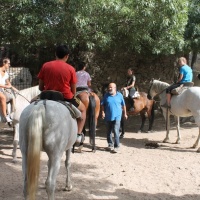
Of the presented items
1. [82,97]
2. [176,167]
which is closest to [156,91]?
[82,97]

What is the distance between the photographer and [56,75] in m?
5.01

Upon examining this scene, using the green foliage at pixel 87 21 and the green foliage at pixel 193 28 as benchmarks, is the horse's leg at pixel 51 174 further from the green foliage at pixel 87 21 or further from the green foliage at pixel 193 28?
the green foliage at pixel 193 28

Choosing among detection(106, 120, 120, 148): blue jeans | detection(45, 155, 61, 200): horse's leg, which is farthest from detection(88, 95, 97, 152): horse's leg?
detection(45, 155, 61, 200): horse's leg

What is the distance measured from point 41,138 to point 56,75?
3.67 ft

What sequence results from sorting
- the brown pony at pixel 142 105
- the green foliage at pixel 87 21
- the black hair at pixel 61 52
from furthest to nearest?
the brown pony at pixel 142 105 → the green foliage at pixel 87 21 → the black hair at pixel 61 52

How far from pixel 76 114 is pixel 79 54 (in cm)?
864

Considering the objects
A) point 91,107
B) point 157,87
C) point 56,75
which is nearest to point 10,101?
point 91,107

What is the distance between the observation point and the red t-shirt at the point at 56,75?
500cm

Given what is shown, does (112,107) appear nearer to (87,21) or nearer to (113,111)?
(113,111)

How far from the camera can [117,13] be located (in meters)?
9.71

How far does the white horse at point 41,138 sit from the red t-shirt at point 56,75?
40cm

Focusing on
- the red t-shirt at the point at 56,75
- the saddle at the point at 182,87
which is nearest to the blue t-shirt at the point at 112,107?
the saddle at the point at 182,87

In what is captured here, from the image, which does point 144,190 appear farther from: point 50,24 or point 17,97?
point 50,24

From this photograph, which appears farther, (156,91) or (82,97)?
(156,91)
